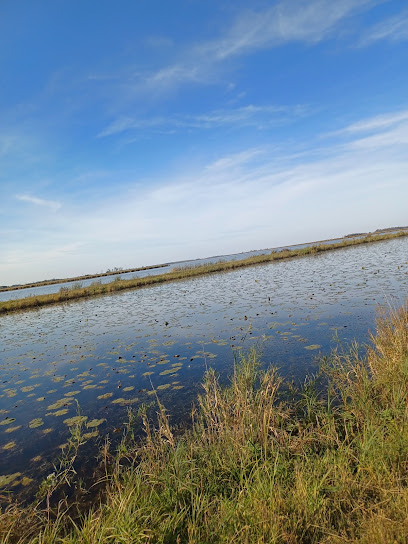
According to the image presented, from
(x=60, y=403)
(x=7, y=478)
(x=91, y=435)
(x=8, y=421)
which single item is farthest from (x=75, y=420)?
(x=8, y=421)

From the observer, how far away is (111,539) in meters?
2.87

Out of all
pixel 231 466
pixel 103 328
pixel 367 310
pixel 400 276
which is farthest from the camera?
pixel 400 276

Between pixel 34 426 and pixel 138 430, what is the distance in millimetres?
2820

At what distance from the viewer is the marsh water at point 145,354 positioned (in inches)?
255

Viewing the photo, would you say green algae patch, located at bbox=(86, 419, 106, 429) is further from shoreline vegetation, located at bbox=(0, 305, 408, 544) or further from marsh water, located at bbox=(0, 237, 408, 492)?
shoreline vegetation, located at bbox=(0, 305, 408, 544)

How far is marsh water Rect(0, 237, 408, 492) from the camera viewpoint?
6.48 meters

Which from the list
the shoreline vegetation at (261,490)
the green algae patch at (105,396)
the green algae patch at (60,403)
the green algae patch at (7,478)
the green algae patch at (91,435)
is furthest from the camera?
the green algae patch at (105,396)

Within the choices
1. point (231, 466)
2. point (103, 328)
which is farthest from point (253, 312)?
point (231, 466)

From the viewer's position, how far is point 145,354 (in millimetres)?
10828

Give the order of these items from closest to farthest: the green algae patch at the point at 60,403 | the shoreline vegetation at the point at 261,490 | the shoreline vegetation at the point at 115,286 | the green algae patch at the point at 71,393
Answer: the shoreline vegetation at the point at 261,490 < the green algae patch at the point at 60,403 < the green algae patch at the point at 71,393 < the shoreline vegetation at the point at 115,286

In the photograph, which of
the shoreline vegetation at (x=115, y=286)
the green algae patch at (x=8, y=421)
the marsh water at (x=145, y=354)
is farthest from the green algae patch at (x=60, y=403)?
the shoreline vegetation at (x=115, y=286)

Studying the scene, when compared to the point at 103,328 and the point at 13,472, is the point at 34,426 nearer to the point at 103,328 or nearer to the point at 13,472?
the point at 13,472

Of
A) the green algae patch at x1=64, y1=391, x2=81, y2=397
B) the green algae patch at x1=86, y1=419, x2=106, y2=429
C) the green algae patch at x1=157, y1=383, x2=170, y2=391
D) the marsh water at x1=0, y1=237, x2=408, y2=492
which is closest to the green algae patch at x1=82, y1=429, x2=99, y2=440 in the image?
the marsh water at x1=0, y1=237, x2=408, y2=492

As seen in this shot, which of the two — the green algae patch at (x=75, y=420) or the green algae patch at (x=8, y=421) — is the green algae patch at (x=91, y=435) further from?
the green algae patch at (x=8, y=421)
